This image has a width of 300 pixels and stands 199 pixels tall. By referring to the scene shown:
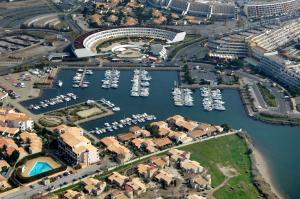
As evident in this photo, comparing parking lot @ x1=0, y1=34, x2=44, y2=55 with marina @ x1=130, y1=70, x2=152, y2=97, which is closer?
marina @ x1=130, y1=70, x2=152, y2=97

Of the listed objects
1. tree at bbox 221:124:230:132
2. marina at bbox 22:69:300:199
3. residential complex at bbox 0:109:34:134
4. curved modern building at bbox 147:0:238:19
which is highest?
curved modern building at bbox 147:0:238:19

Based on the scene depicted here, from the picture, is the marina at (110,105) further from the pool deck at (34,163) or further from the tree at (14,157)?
the tree at (14,157)

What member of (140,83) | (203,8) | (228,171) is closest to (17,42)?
(140,83)

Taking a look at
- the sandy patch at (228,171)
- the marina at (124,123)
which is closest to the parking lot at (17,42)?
the marina at (124,123)

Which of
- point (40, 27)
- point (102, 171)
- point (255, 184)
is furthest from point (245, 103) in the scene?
point (40, 27)

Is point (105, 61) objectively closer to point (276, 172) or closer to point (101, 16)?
point (101, 16)

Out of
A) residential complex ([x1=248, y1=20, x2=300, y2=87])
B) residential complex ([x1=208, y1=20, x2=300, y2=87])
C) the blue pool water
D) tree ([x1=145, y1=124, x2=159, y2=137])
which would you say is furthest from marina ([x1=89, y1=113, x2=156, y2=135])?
residential complex ([x1=208, y1=20, x2=300, y2=87])

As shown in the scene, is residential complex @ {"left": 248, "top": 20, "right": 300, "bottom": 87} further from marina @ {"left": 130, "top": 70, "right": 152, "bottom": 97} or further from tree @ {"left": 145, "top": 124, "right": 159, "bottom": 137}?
tree @ {"left": 145, "top": 124, "right": 159, "bottom": 137}

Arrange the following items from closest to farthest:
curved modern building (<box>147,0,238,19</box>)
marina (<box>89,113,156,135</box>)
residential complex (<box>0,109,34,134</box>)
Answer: residential complex (<box>0,109,34,134</box>) → marina (<box>89,113,156,135</box>) → curved modern building (<box>147,0,238,19</box>)
